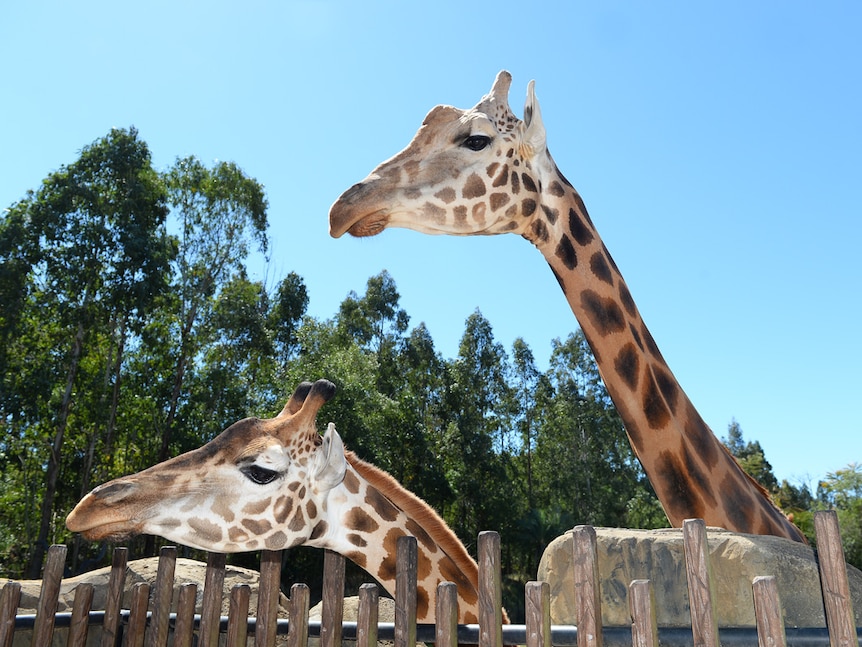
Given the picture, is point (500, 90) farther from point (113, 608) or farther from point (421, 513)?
point (113, 608)

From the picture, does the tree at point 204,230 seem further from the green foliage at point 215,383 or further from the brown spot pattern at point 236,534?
the brown spot pattern at point 236,534

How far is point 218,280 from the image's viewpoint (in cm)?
2386

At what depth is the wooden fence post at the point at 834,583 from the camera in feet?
7.11

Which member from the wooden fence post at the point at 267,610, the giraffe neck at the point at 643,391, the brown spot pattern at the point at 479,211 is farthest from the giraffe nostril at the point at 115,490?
the giraffe neck at the point at 643,391

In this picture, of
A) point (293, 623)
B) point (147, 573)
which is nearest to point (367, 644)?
point (293, 623)

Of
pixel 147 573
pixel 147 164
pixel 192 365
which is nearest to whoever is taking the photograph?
pixel 147 573

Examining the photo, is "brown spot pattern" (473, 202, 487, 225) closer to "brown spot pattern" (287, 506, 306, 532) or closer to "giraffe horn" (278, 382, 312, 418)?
"giraffe horn" (278, 382, 312, 418)

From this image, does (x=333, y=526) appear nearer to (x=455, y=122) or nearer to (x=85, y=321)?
(x=455, y=122)

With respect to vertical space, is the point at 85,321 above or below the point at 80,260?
below

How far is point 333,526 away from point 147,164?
61.4 ft

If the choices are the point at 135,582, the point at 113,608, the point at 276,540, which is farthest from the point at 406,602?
the point at 135,582

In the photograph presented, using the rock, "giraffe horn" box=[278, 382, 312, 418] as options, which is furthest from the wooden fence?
the rock

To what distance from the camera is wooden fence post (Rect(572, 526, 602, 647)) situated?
2385mm

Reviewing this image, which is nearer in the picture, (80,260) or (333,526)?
(333,526)
